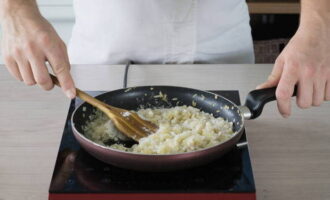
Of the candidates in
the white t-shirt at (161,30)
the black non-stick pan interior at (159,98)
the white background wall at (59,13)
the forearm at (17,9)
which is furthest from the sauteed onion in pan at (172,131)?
the white background wall at (59,13)

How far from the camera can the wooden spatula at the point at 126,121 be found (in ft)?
2.71

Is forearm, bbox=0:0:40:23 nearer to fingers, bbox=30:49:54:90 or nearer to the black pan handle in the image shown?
fingers, bbox=30:49:54:90

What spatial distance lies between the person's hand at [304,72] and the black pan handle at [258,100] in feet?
0.05

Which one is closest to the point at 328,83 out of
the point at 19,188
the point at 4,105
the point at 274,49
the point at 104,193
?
the point at 104,193

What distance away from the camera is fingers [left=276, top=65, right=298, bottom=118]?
2.74 feet

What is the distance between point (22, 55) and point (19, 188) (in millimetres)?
245

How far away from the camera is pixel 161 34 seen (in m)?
1.26

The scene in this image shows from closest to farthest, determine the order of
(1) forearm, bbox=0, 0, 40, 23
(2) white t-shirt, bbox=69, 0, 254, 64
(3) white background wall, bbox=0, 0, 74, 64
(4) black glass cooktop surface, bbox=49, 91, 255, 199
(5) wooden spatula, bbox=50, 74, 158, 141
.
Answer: (4) black glass cooktop surface, bbox=49, 91, 255, 199, (5) wooden spatula, bbox=50, 74, 158, 141, (1) forearm, bbox=0, 0, 40, 23, (2) white t-shirt, bbox=69, 0, 254, 64, (3) white background wall, bbox=0, 0, 74, 64

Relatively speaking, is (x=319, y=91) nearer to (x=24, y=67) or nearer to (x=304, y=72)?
(x=304, y=72)

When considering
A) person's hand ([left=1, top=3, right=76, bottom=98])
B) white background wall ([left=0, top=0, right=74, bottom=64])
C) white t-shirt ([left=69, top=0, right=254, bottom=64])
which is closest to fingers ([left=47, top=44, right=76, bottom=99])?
person's hand ([left=1, top=3, right=76, bottom=98])

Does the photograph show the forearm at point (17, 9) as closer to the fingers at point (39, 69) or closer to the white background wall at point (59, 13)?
the fingers at point (39, 69)

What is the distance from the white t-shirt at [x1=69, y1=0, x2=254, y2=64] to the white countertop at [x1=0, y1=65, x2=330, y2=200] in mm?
54

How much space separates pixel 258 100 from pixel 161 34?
496 millimetres

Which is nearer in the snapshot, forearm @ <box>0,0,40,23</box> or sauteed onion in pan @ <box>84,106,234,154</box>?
sauteed onion in pan @ <box>84,106,234,154</box>
